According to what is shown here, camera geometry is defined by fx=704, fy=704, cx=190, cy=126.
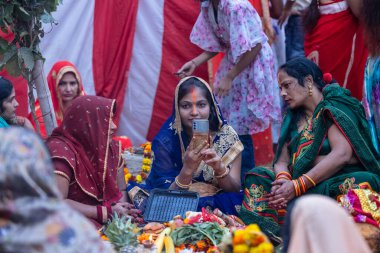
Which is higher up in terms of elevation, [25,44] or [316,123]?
[25,44]

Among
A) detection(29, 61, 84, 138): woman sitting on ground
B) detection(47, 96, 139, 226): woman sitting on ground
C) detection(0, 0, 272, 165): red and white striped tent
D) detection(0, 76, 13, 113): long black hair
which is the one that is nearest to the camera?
detection(47, 96, 139, 226): woman sitting on ground

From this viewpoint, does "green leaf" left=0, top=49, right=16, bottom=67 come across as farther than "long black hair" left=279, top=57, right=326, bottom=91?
No

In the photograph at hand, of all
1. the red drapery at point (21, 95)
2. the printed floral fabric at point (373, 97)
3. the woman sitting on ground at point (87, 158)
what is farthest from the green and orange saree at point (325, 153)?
the red drapery at point (21, 95)

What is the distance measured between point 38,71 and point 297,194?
187 centimetres

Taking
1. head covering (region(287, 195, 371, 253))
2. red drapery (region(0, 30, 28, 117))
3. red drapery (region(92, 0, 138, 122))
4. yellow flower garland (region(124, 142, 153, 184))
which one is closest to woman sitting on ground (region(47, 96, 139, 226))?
yellow flower garland (region(124, 142, 153, 184))

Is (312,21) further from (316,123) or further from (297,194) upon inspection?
(297,194)

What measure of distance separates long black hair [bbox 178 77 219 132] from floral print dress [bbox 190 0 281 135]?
25.2 inches

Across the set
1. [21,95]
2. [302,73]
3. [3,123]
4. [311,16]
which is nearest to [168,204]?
[302,73]

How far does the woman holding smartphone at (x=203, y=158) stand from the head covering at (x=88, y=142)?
55 centimetres

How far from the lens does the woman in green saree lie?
4.40m

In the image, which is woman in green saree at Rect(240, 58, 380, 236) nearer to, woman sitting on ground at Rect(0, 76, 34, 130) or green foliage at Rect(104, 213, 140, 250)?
green foliage at Rect(104, 213, 140, 250)

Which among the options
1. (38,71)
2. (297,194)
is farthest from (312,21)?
(38,71)

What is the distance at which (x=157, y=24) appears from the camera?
22.8 feet

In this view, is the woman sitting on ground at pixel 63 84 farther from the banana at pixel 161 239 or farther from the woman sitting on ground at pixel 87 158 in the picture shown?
the banana at pixel 161 239
